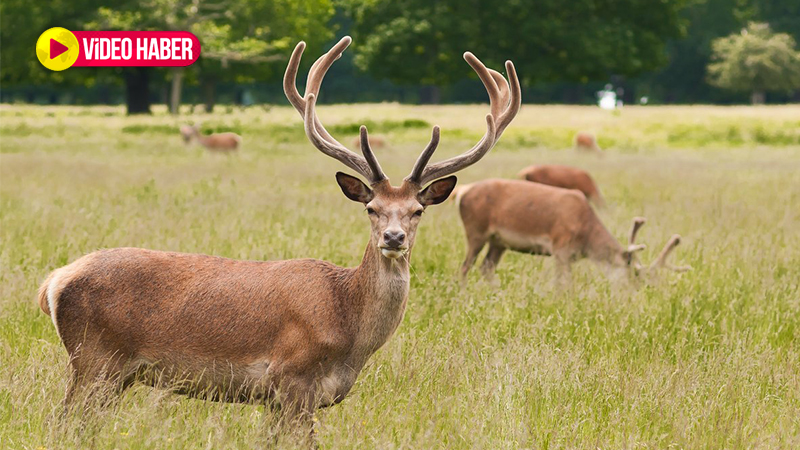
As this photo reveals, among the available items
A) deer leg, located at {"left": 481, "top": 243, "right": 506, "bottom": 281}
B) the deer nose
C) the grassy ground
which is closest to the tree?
the grassy ground

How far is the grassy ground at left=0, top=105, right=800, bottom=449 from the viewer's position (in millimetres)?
4285

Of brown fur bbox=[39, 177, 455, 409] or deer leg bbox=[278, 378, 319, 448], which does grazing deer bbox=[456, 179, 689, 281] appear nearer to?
brown fur bbox=[39, 177, 455, 409]

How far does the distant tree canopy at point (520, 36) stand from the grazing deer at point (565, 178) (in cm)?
3687

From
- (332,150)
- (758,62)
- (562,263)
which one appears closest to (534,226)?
(562,263)

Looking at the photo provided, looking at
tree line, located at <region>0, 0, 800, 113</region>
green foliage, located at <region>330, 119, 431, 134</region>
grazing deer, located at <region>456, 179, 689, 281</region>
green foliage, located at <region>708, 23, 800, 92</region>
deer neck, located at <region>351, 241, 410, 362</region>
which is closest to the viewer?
deer neck, located at <region>351, 241, 410, 362</region>

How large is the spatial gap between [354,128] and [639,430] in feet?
92.4

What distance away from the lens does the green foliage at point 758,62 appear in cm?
5678

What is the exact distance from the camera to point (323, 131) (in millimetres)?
4957

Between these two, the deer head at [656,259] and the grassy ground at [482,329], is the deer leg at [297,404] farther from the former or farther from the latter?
the deer head at [656,259]

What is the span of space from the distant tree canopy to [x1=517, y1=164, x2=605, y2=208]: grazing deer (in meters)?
36.9

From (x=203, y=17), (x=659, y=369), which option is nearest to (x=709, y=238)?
(x=659, y=369)

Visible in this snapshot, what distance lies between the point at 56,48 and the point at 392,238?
1297 inches

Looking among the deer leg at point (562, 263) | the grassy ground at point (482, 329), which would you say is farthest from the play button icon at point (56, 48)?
the deer leg at point (562, 263)

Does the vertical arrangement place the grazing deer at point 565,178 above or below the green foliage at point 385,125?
above
